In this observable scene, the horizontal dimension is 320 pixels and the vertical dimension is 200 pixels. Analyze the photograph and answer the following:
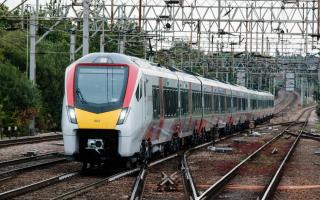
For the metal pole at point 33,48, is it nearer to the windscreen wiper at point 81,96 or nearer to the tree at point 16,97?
the tree at point 16,97

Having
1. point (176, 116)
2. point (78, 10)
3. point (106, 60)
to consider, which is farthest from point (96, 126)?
point (78, 10)

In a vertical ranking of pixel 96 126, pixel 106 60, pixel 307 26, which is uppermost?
pixel 307 26

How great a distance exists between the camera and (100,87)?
18391mm

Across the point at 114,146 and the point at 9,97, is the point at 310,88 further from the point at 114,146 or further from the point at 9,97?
the point at 114,146

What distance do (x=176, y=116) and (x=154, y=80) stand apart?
4.39m

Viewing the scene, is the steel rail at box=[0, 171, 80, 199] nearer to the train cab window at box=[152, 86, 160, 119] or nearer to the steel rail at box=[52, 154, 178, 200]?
the steel rail at box=[52, 154, 178, 200]

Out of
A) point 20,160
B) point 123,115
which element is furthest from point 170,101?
point 123,115

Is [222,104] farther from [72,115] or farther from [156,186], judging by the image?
[156,186]

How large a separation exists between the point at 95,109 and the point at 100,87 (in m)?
Result: 0.65

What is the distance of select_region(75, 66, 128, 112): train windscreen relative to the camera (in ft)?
59.5

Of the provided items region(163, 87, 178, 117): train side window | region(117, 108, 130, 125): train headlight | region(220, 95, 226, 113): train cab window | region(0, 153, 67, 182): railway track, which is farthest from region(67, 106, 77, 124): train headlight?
region(220, 95, 226, 113): train cab window

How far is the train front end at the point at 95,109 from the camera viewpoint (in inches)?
707

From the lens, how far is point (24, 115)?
3862 cm

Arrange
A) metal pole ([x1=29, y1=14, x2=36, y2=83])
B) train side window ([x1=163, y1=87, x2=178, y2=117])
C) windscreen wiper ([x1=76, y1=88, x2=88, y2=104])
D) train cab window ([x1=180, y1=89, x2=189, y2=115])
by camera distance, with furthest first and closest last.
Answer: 1. metal pole ([x1=29, y1=14, x2=36, y2=83])
2. train cab window ([x1=180, y1=89, x2=189, y2=115])
3. train side window ([x1=163, y1=87, x2=178, y2=117])
4. windscreen wiper ([x1=76, y1=88, x2=88, y2=104])
